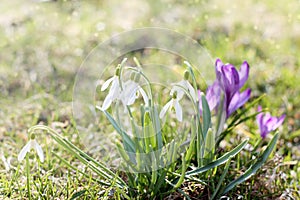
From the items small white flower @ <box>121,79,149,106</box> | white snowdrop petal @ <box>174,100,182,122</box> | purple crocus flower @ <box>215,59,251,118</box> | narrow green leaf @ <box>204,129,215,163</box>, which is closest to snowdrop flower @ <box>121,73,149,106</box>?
small white flower @ <box>121,79,149,106</box>

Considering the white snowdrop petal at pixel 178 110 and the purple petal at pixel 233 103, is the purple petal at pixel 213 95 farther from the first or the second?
the white snowdrop petal at pixel 178 110

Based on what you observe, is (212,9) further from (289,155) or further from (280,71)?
(289,155)

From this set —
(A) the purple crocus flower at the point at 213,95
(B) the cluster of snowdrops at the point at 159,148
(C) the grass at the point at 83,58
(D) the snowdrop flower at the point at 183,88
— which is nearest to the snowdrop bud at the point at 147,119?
(B) the cluster of snowdrops at the point at 159,148

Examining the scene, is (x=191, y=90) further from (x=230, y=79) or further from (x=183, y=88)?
(x=230, y=79)

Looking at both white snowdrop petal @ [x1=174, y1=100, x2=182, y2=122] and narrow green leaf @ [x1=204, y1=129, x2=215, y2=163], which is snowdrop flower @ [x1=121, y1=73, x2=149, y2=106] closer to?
white snowdrop petal @ [x1=174, y1=100, x2=182, y2=122]

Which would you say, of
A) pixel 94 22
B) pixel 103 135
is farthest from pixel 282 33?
pixel 103 135
